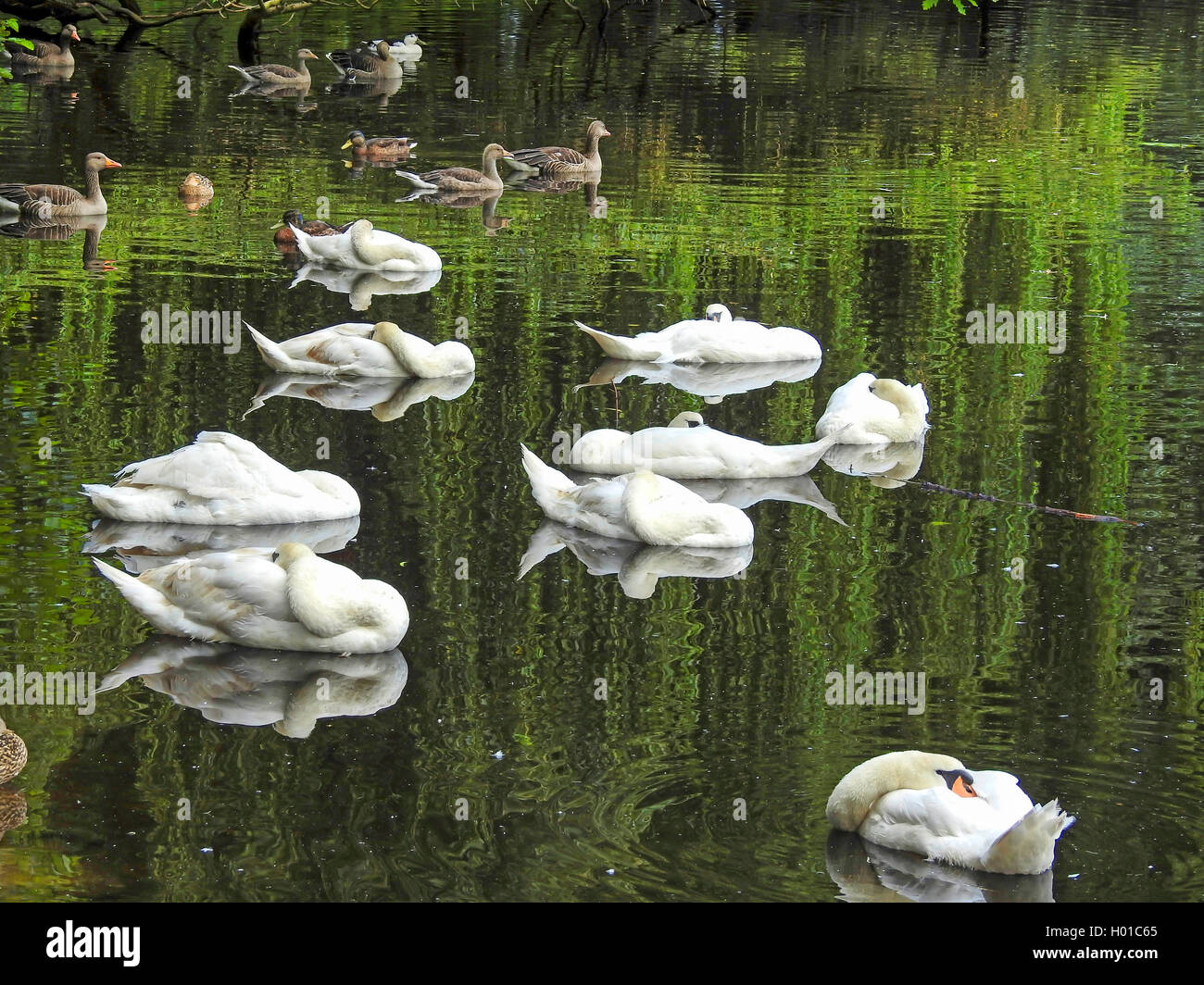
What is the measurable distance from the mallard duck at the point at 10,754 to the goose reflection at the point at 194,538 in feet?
8.08

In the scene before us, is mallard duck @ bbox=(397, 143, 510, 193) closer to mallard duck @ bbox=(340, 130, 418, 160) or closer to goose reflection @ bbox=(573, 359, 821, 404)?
mallard duck @ bbox=(340, 130, 418, 160)

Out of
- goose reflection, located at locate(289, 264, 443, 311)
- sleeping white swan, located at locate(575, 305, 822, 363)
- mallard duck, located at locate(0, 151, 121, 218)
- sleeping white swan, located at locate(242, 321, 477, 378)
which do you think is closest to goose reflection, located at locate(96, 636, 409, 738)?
sleeping white swan, located at locate(242, 321, 477, 378)

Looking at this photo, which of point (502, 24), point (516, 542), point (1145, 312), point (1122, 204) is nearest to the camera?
point (516, 542)

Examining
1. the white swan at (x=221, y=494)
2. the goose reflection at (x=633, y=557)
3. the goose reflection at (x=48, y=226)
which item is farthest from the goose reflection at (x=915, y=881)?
the goose reflection at (x=48, y=226)

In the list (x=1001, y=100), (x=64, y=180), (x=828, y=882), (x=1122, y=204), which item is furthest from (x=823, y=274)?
(x=1001, y=100)

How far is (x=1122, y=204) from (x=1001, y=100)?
9.25 metres

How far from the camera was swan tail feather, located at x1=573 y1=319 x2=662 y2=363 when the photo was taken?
13.3 meters

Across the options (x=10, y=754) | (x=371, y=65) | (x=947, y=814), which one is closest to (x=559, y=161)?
(x=371, y=65)

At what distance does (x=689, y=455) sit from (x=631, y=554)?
48.2 inches

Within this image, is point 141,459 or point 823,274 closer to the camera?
point 141,459

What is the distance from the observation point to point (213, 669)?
26.5 feet

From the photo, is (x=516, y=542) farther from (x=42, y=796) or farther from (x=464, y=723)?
(x=42, y=796)

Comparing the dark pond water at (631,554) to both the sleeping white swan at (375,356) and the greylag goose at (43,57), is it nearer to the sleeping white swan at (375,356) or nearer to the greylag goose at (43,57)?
the sleeping white swan at (375,356)

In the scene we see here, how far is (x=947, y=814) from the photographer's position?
251 inches
